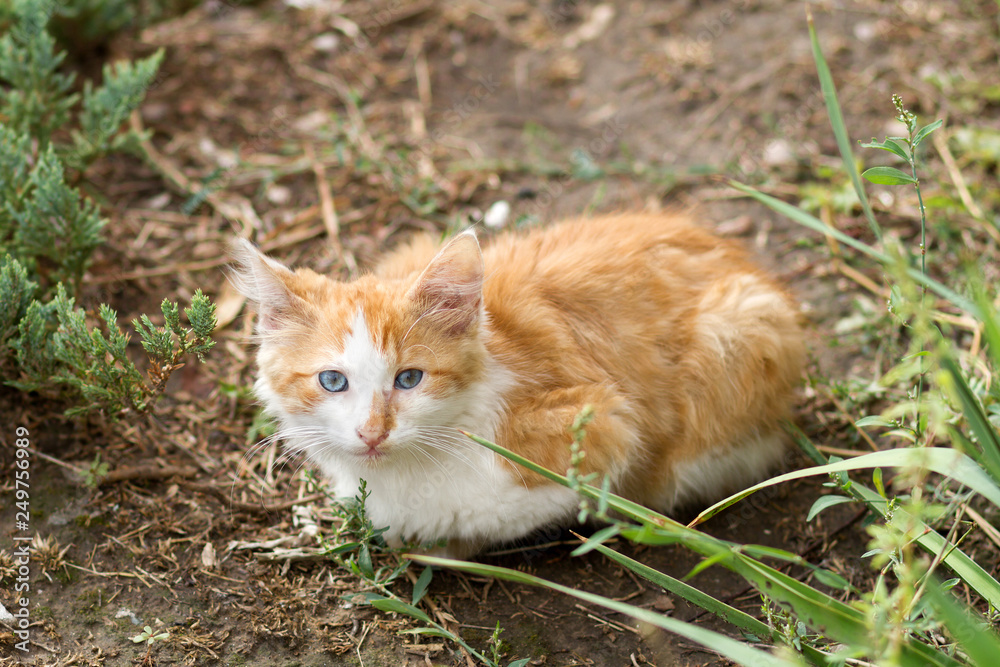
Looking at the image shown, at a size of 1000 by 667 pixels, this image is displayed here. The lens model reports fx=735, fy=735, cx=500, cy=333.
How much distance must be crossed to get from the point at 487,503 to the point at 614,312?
81 centimetres

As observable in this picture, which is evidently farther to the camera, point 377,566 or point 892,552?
point 377,566

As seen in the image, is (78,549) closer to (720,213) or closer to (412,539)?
(412,539)

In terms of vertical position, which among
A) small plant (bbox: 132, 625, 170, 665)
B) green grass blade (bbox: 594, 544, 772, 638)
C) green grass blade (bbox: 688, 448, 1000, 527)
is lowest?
small plant (bbox: 132, 625, 170, 665)

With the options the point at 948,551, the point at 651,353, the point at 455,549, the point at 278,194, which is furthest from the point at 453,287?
the point at 278,194

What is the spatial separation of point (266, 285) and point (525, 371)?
0.88 metres

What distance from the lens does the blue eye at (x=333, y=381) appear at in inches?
88.8

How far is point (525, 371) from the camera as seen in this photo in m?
2.48

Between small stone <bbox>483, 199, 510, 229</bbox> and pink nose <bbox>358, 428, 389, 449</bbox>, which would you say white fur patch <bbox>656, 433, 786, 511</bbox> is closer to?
pink nose <bbox>358, 428, 389, 449</bbox>

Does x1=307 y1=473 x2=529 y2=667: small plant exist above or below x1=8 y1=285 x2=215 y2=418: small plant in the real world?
below

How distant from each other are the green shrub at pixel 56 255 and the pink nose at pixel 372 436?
2.20 ft

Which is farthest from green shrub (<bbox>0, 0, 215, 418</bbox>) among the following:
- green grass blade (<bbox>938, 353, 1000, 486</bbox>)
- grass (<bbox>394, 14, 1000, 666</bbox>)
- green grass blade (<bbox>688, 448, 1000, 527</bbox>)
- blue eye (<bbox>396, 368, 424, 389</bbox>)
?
green grass blade (<bbox>938, 353, 1000, 486</bbox>)

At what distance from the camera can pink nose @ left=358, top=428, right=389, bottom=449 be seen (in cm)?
213

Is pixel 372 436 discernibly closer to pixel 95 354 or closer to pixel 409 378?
pixel 409 378

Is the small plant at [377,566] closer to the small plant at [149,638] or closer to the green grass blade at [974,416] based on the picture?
the small plant at [149,638]
